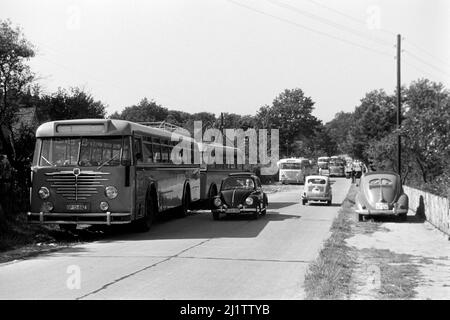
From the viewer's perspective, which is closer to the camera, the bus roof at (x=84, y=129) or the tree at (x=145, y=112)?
the bus roof at (x=84, y=129)

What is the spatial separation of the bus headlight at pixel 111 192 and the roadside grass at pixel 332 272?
17.9 ft

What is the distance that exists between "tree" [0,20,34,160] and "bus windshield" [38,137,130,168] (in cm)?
479

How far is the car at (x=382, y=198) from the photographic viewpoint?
63.4ft

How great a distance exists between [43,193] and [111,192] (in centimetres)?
177

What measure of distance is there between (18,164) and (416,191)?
1511 cm

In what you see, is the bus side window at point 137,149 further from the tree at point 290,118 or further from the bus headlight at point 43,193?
the tree at point 290,118

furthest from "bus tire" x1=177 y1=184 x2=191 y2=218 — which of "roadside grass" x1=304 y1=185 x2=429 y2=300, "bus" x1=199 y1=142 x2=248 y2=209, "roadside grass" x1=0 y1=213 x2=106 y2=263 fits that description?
"roadside grass" x1=304 y1=185 x2=429 y2=300

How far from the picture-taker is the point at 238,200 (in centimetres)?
1975

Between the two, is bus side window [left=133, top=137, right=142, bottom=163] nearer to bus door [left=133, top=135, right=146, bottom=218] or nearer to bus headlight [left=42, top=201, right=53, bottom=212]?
bus door [left=133, top=135, right=146, bottom=218]

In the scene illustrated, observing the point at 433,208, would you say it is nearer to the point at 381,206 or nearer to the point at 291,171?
the point at 381,206

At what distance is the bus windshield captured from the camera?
48.6 feet

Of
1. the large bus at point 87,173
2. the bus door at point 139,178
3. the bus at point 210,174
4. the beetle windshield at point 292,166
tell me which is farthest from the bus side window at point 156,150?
the beetle windshield at point 292,166

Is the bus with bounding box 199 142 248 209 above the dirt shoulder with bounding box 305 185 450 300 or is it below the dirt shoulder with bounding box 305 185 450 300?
above

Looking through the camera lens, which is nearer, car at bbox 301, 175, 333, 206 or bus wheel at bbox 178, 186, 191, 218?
bus wheel at bbox 178, 186, 191, 218
